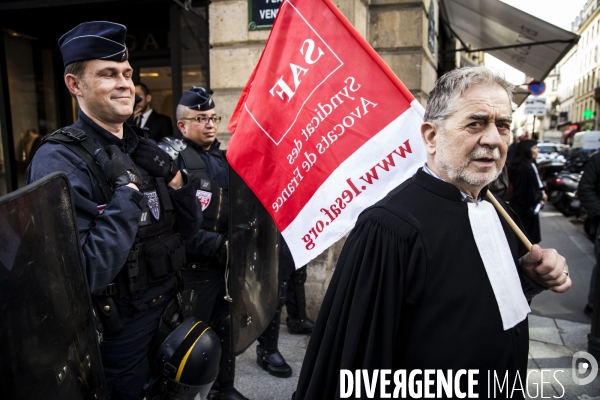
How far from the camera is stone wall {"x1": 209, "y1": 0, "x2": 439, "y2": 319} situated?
4.31 metres

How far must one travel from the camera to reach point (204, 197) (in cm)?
277

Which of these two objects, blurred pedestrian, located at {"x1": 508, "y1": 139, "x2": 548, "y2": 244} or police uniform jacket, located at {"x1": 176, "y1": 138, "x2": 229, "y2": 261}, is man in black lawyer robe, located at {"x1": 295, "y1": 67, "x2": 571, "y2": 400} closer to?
police uniform jacket, located at {"x1": 176, "y1": 138, "x2": 229, "y2": 261}

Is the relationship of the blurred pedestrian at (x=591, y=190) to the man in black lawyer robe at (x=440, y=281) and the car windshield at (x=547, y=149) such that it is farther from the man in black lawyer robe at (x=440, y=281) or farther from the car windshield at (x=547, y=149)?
the car windshield at (x=547, y=149)

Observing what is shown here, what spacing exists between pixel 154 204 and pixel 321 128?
850 millimetres

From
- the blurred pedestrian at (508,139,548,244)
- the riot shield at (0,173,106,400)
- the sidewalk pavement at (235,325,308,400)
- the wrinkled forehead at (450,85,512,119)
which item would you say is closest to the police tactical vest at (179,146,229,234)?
the sidewalk pavement at (235,325,308,400)

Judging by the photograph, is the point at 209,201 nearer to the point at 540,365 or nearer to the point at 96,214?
the point at 96,214

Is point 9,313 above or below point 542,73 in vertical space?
below

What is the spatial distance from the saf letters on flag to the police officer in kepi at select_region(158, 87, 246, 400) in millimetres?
669

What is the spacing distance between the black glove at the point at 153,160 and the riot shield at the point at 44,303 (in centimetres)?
85

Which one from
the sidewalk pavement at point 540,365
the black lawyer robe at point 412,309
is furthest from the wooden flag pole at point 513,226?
the sidewalk pavement at point 540,365

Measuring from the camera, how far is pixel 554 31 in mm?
6273

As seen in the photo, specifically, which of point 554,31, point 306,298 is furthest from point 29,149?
point 554,31

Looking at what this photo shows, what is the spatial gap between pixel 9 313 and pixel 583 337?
4.60m

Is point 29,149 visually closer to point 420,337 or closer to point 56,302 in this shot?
point 56,302
